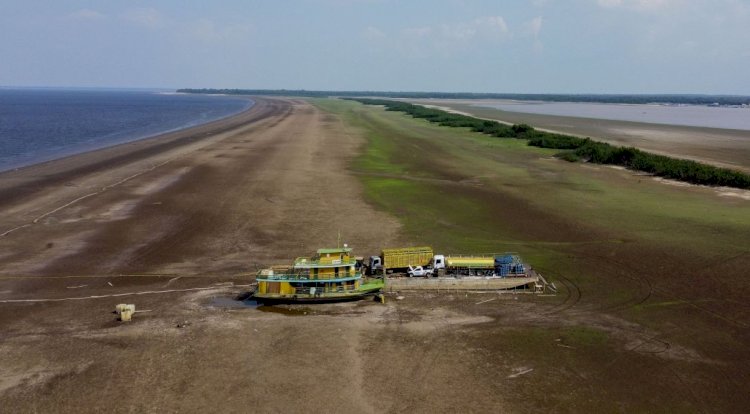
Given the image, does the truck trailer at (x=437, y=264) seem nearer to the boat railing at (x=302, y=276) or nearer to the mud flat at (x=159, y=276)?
the boat railing at (x=302, y=276)

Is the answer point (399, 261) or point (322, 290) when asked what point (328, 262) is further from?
point (399, 261)

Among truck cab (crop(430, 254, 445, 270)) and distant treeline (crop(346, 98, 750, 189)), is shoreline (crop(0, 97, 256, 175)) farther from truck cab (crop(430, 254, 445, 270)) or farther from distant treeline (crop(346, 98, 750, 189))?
distant treeline (crop(346, 98, 750, 189))

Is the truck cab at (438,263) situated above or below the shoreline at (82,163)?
above

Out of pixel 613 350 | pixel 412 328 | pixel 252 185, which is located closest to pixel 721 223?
pixel 613 350

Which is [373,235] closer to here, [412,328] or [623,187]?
[412,328]

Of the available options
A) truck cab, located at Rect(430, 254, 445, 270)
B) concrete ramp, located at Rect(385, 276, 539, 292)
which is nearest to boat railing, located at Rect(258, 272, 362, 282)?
concrete ramp, located at Rect(385, 276, 539, 292)

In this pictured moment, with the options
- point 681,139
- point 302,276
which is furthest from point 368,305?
point 681,139

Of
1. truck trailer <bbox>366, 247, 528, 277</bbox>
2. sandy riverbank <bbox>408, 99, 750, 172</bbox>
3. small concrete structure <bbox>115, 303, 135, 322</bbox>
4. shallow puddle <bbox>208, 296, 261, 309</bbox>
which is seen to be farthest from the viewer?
sandy riverbank <bbox>408, 99, 750, 172</bbox>

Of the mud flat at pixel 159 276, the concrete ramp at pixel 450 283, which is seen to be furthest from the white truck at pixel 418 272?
the mud flat at pixel 159 276
